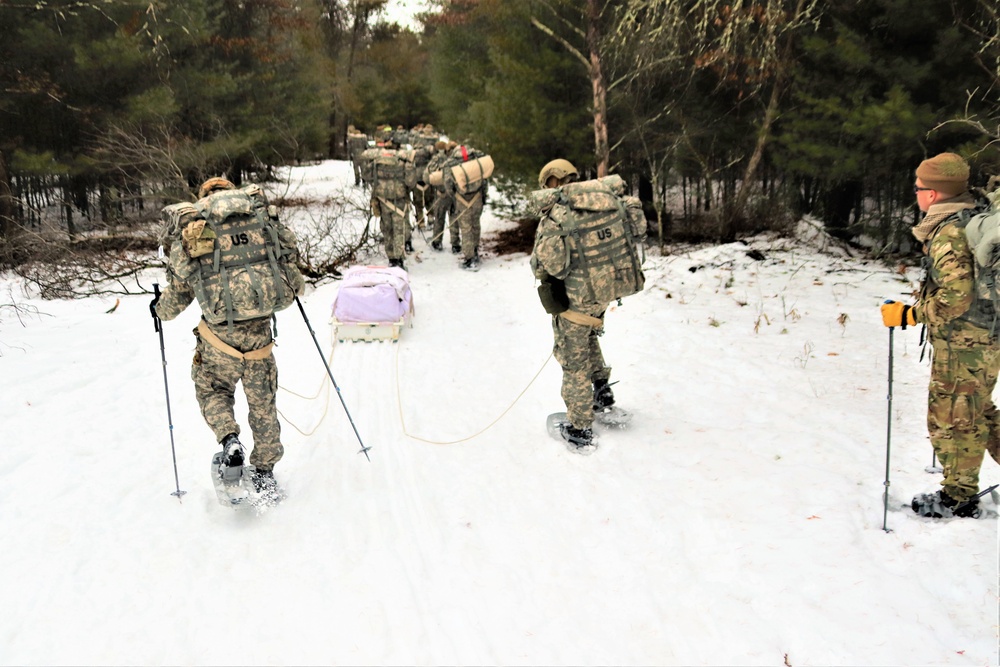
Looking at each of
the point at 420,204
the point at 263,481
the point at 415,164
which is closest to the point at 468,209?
the point at 415,164

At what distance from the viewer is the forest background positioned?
841cm

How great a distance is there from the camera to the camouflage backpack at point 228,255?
419 cm

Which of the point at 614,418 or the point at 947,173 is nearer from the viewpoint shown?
the point at 947,173

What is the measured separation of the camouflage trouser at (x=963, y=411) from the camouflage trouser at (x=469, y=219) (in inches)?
345

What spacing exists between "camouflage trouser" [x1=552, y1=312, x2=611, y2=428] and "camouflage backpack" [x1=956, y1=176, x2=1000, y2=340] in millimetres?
2395

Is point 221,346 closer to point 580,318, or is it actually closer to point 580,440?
point 580,318

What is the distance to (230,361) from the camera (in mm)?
4410

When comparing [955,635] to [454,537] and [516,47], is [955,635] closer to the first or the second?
[454,537]

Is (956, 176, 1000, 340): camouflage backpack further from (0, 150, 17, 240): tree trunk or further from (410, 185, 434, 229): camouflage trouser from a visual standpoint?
(0, 150, 17, 240): tree trunk

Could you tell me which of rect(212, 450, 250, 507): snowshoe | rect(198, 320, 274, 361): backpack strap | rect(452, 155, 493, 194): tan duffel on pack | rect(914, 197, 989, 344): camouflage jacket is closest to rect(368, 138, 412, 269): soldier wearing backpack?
rect(452, 155, 493, 194): tan duffel on pack

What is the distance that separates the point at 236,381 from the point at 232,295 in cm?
66

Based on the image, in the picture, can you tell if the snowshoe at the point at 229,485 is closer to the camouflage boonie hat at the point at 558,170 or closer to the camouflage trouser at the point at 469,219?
the camouflage boonie hat at the point at 558,170

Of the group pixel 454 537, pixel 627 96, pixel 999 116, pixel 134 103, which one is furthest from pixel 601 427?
pixel 134 103

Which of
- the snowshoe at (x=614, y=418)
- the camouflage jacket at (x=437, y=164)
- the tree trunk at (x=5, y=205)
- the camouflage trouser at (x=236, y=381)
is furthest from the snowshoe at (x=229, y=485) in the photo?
the tree trunk at (x=5, y=205)
